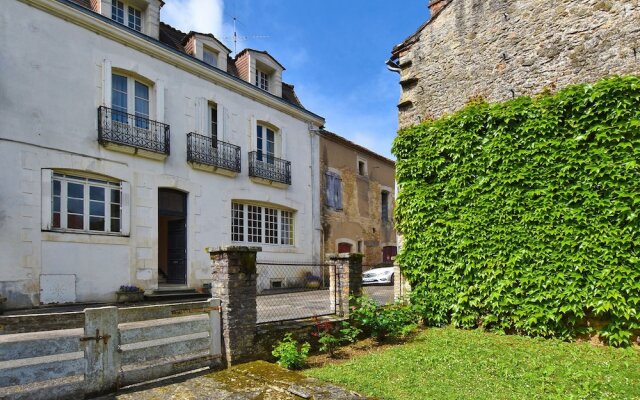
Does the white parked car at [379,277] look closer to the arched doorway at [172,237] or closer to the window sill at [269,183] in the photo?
the window sill at [269,183]

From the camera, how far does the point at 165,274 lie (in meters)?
13.0

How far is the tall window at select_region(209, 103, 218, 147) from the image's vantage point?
1359 cm

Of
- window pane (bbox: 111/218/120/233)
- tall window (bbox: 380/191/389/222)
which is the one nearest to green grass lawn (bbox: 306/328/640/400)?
window pane (bbox: 111/218/120/233)

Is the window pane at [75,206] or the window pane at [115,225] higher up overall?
the window pane at [75,206]

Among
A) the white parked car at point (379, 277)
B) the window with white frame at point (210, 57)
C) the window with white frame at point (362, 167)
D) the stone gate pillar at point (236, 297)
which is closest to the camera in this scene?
the stone gate pillar at point (236, 297)

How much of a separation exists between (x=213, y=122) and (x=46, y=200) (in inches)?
A: 231

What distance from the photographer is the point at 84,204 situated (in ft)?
33.9

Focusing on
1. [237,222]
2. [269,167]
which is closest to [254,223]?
[237,222]

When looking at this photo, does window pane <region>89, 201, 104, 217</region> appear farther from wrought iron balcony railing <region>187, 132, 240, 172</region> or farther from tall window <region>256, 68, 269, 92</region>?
tall window <region>256, 68, 269, 92</region>

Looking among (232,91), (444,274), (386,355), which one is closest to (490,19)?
(444,274)

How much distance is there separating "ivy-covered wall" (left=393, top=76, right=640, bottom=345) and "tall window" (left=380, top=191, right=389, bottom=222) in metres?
13.8

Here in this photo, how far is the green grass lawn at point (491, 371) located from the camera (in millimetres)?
4398

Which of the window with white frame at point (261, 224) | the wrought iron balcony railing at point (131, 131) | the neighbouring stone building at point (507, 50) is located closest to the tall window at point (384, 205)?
the window with white frame at point (261, 224)

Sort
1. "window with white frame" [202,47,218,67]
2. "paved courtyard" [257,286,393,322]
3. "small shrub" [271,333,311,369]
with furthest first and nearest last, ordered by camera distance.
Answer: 1. "window with white frame" [202,47,218,67]
2. "paved courtyard" [257,286,393,322]
3. "small shrub" [271,333,311,369]
